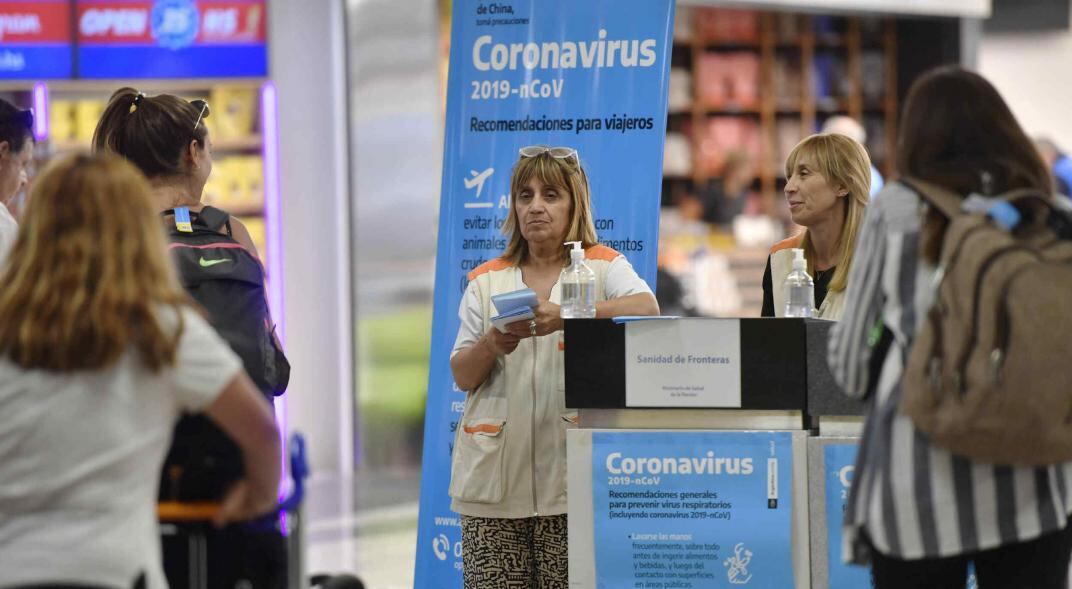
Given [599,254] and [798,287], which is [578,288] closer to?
[599,254]

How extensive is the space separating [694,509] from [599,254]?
0.74 meters

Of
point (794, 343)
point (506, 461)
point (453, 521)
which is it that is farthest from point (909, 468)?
point (453, 521)

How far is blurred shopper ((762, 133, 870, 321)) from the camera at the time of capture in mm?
3846

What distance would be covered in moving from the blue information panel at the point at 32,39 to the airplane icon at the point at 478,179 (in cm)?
466

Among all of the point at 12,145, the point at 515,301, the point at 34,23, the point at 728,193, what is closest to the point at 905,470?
the point at 515,301

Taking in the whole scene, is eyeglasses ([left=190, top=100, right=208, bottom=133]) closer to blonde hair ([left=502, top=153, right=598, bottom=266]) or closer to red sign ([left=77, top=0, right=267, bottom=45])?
blonde hair ([left=502, top=153, right=598, bottom=266])

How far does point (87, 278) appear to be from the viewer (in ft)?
6.69

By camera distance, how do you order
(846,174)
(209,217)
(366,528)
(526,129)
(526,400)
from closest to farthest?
(209,217)
(526,400)
(846,174)
(526,129)
(366,528)

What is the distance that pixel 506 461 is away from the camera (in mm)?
3475

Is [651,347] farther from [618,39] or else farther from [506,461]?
[618,39]

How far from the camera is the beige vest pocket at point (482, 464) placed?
11.4ft

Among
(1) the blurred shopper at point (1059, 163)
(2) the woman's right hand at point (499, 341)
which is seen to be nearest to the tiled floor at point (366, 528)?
(2) the woman's right hand at point (499, 341)

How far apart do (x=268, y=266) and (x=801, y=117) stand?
471 centimetres

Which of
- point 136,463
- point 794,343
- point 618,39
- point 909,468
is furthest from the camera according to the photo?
point 618,39
